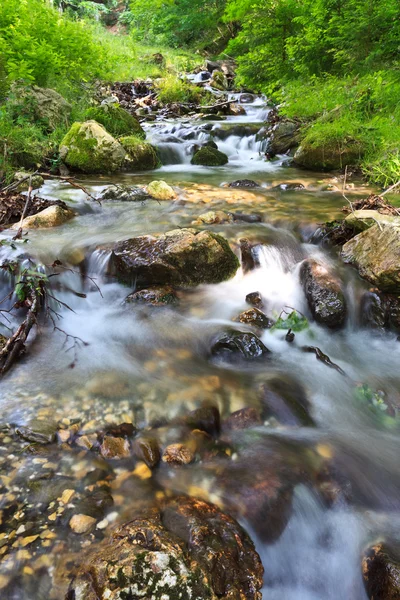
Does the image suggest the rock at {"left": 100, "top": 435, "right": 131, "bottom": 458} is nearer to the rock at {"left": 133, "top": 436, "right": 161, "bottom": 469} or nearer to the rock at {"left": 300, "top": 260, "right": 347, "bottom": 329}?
the rock at {"left": 133, "top": 436, "right": 161, "bottom": 469}

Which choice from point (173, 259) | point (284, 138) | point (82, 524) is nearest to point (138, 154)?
point (284, 138)

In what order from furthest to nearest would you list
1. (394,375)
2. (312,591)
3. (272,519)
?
1. (394,375)
2. (272,519)
3. (312,591)

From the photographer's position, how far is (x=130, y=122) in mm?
9281

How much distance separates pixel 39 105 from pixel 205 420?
832cm

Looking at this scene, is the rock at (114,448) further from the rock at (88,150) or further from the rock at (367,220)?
the rock at (88,150)

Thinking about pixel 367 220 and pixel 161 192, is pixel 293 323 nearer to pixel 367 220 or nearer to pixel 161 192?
pixel 367 220

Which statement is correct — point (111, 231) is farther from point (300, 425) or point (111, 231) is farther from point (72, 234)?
point (300, 425)

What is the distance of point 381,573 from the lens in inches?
68.7

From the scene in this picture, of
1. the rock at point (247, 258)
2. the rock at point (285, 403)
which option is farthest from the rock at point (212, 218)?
the rock at point (285, 403)

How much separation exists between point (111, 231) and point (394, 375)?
383 cm

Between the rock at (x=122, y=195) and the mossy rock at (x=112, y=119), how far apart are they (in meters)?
3.35

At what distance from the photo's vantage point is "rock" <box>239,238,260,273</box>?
449 cm

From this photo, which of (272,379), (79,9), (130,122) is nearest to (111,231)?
(272,379)

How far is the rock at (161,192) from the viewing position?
251 inches
